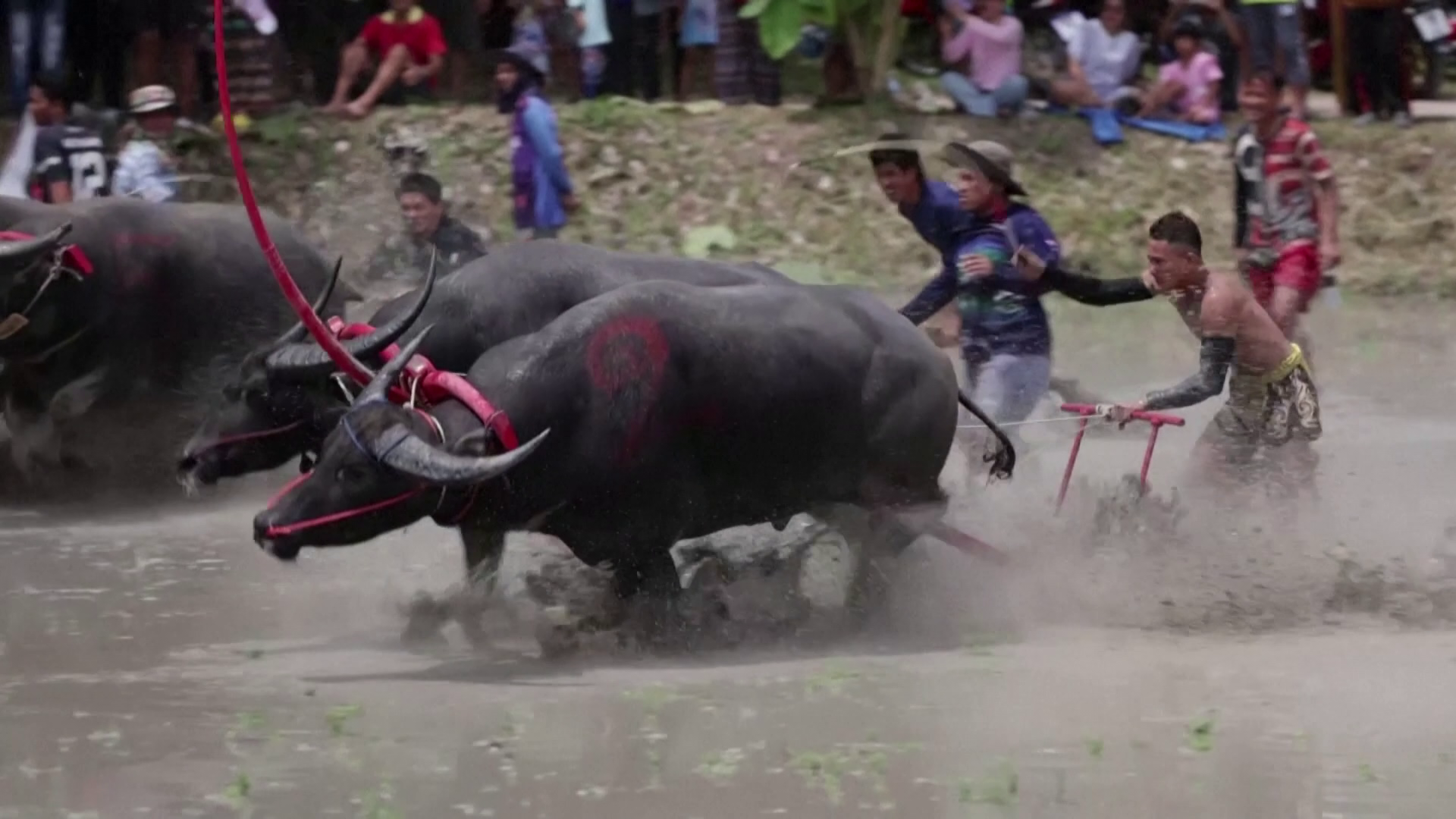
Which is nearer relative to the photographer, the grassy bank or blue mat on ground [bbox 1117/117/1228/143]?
the grassy bank

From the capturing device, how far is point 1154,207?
52.1 feet

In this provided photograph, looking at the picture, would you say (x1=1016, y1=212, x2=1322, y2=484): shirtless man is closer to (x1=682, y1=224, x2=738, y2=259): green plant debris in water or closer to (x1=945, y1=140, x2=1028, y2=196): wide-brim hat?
(x1=945, y1=140, x2=1028, y2=196): wide-brim hat

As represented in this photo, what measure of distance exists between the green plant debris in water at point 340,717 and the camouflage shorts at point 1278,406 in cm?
344

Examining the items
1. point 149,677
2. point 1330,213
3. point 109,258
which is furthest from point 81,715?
point 1330,213

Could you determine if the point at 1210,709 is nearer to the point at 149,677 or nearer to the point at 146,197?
the point at 149,677

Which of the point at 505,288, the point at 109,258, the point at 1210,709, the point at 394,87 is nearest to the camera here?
the point at 1210,709

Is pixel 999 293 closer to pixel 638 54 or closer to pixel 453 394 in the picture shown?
pixel 453 394

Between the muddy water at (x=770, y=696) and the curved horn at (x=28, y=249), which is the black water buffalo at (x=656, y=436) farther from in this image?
the curved horn at (x=28, y=249)

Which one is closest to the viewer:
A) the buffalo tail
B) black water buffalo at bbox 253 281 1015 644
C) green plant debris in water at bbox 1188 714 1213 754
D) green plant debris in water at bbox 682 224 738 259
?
green plant debris in water at bbox 1188 714 1213 754

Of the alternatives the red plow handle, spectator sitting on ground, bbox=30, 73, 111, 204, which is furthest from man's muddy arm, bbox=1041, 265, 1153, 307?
spectator sitting on ground, bbox=30, 73, 111, 204

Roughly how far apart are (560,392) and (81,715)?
60.4 inches

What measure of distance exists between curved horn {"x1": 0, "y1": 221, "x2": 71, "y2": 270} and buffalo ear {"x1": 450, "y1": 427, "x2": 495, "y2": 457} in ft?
10.2

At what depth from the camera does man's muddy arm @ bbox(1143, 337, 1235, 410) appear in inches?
327

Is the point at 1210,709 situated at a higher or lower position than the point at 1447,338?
higher
